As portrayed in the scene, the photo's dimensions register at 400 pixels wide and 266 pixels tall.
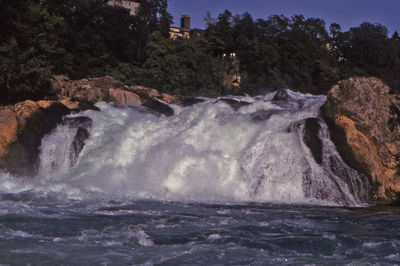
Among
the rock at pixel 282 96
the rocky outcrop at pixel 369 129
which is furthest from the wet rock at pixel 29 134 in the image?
the rocky outcrop at pixel 369 129

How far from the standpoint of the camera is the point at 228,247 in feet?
20.6

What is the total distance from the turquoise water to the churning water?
2cm

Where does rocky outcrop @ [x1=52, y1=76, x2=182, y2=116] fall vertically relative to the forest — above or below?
below

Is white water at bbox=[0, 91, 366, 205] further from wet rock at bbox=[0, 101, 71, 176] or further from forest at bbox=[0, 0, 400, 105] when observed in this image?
forest at bbox=[0, 0, 400, 105]

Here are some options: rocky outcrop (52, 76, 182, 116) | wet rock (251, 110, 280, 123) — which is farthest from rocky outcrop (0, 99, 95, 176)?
wet rock (251, 110, 280, 123)

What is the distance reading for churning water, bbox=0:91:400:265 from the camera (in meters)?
6.11

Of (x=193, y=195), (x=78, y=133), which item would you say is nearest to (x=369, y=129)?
(x=193, y=195)

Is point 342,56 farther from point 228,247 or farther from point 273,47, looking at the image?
point 228,247

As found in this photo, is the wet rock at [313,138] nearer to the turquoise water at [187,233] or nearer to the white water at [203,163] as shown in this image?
the white water at [203,163]

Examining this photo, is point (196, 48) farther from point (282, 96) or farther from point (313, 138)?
point (313, 138)

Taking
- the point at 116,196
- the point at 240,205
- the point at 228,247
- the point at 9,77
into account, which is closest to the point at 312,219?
the point at 240,205

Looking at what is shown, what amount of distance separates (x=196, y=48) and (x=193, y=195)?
24763mm

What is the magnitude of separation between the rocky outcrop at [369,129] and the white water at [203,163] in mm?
410

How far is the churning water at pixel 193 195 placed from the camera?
241 inches
